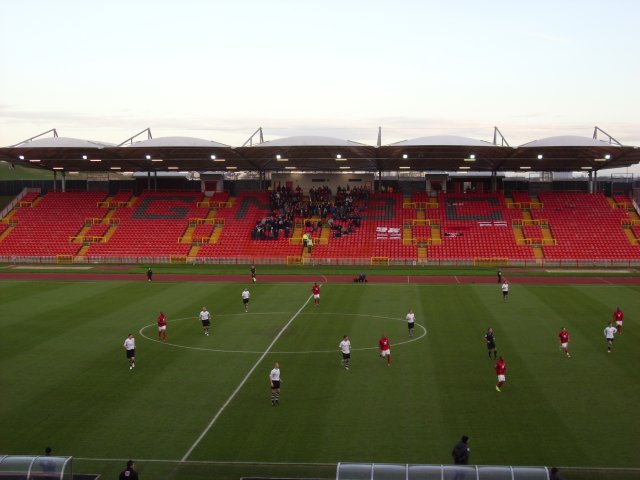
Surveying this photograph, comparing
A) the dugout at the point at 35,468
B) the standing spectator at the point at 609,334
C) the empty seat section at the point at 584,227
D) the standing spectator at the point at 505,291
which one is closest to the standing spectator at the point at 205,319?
the standing spectator at the point at 609,334

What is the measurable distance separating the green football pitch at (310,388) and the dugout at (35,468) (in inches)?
112

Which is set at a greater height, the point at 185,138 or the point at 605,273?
the point at 185,138

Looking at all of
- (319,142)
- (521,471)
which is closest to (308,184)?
(319,142)

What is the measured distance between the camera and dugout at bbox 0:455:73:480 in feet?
49.9

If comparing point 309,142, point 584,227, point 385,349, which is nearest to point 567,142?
point 584,227

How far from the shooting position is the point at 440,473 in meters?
14.9

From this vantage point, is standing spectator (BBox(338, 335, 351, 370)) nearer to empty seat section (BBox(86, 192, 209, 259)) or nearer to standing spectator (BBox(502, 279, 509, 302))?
standing spectator (BBox(502, 279, 509, 302))

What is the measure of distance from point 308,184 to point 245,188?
8386 millimetres

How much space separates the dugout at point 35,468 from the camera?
1521 centimetres

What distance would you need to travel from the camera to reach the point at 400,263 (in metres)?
66.8

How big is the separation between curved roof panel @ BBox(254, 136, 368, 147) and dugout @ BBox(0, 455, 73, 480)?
53365 millimetres

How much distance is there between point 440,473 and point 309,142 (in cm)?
5503

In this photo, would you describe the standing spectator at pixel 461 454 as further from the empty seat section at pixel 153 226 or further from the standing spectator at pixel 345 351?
the empty seat section at pixel 153 226

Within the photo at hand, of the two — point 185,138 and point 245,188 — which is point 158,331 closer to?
point 185,138
